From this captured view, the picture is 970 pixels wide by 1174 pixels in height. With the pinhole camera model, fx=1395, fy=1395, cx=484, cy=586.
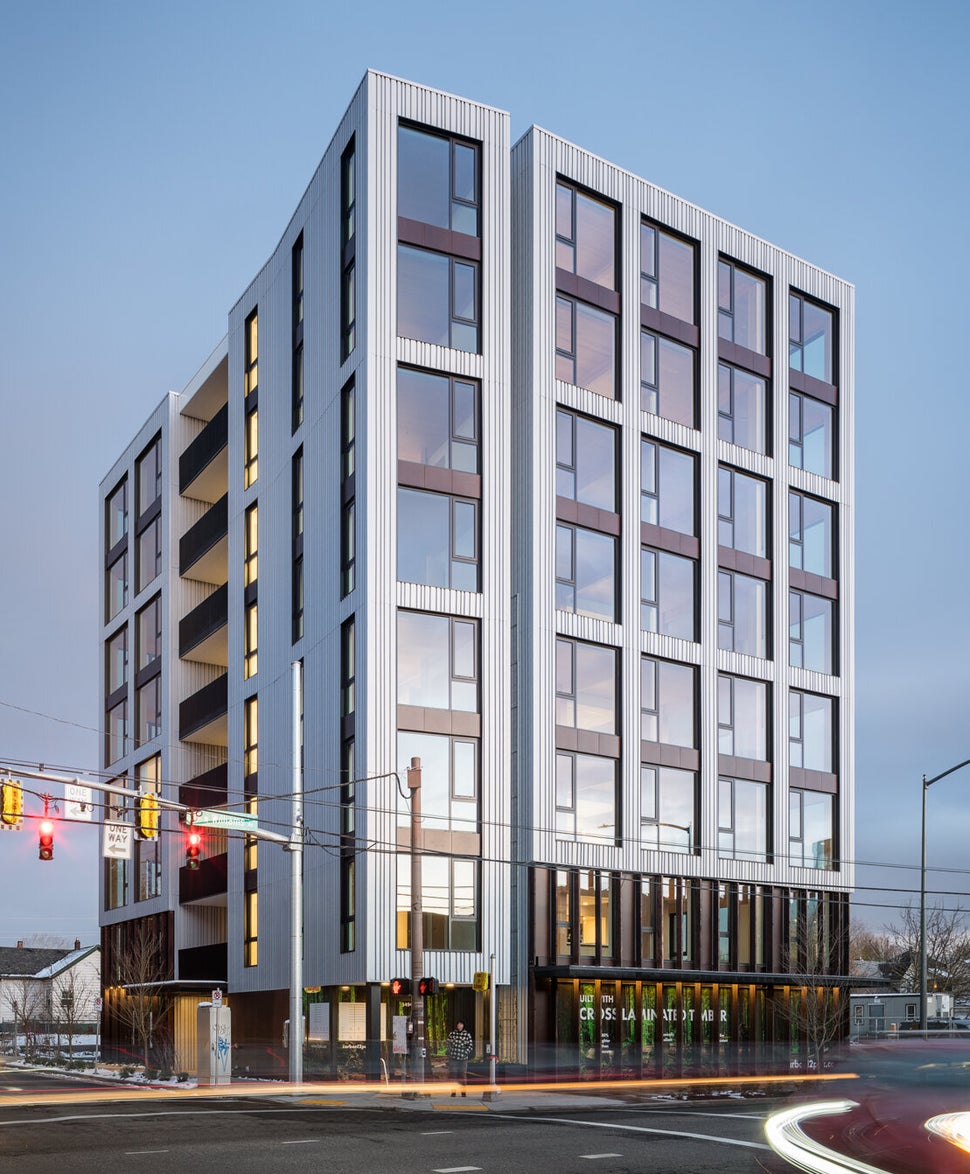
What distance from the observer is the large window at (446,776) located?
4091 centimetres

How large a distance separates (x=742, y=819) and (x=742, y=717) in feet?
11.8

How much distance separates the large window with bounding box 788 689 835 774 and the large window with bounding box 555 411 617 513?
11.1m

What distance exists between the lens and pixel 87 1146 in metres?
20.0

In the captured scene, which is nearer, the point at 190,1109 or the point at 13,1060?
the point at 190,1109

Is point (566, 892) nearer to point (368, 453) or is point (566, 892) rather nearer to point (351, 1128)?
point (368, 453)

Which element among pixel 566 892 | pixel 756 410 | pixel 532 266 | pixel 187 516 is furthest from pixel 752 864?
pixel 187 516

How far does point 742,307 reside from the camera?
52.2m

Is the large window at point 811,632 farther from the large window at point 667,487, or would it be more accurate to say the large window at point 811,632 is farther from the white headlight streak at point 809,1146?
the white headlight streak at point 809,1146

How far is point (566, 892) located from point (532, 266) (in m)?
20.0

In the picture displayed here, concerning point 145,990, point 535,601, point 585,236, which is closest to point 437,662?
point 535,601

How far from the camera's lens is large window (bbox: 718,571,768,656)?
49562 mm

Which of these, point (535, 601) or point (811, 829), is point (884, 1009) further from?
point (535, 601)

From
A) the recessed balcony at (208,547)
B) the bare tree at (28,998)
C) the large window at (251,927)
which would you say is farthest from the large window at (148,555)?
the bare tree at (28,998)

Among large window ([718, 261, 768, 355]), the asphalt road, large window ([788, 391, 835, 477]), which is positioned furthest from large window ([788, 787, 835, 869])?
the asphalt road
